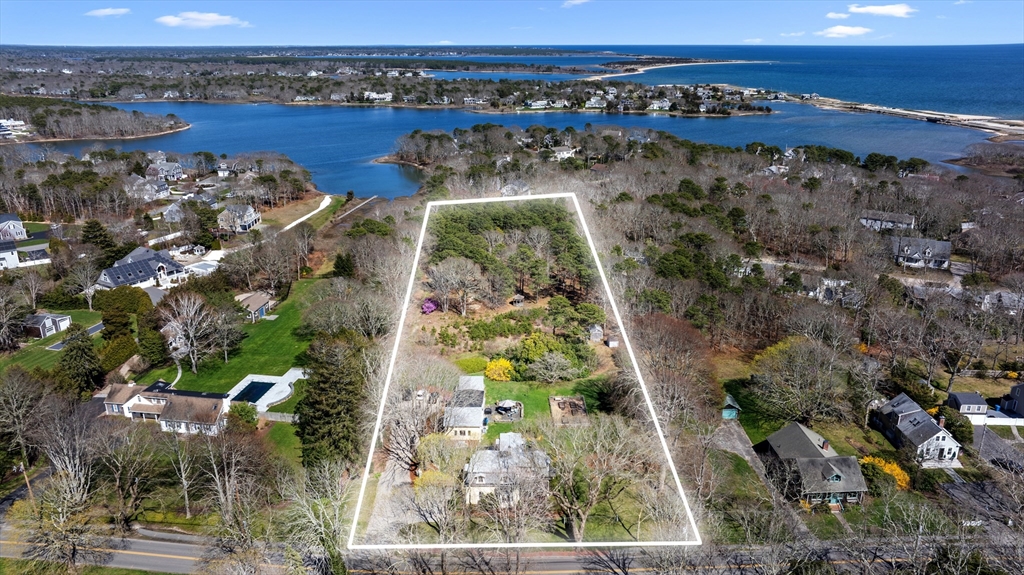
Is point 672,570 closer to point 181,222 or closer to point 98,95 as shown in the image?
point 181,222

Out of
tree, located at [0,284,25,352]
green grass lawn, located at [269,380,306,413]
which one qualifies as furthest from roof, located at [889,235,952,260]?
tree, located at [0,284,25,352]

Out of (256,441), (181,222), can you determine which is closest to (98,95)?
(181,222)

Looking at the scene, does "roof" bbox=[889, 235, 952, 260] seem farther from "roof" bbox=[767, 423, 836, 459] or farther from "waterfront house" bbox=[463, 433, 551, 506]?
"waterfront house" bbox=[463, 433, 551, 506]

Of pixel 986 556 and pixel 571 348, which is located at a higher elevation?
pixel 571 348

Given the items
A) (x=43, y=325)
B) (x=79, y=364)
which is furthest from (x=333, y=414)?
(x=43, y=325)

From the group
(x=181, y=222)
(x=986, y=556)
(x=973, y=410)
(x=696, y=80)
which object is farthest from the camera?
(x=696, y=80)

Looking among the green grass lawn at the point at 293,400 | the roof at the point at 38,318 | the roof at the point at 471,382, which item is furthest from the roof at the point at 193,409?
the roof at the point at 38,318

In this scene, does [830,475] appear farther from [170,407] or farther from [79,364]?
[79,364]

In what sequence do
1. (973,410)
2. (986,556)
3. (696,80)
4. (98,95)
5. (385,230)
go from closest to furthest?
(986,556), (973,410), (385,230), (98,95), (696,80)
